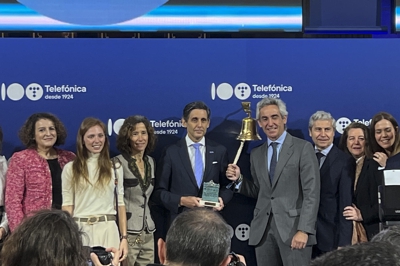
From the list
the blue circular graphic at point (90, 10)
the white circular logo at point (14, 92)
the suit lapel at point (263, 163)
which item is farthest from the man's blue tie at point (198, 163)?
the white circular logo at point (14, 92)

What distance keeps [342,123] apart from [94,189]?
7.90 feet

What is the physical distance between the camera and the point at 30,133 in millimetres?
4945

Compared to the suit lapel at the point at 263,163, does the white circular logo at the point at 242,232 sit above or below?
below

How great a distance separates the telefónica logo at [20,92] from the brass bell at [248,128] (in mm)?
1870

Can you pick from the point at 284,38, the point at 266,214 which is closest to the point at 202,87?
the point at 284,38

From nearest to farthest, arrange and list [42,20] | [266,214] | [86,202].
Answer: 1. [86,202]
2. [266,214]
3. [42,20]

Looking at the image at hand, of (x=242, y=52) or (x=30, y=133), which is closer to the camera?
(x=30, y=133)

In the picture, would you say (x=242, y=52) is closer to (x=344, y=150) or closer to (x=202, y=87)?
(x=202, y=87)

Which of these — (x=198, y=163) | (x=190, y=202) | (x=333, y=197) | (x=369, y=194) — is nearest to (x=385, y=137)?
(x=369, y=194)

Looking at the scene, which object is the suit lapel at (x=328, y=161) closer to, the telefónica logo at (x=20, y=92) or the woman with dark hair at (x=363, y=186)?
the woman with dark hair at (x=363, y=186)

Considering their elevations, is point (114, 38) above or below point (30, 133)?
above

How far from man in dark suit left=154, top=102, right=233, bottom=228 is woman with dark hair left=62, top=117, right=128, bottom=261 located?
18.9 inches

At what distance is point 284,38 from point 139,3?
1.41m

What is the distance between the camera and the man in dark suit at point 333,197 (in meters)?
4.99
